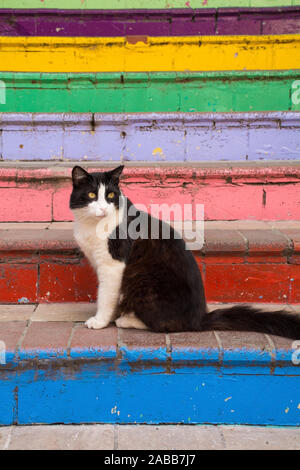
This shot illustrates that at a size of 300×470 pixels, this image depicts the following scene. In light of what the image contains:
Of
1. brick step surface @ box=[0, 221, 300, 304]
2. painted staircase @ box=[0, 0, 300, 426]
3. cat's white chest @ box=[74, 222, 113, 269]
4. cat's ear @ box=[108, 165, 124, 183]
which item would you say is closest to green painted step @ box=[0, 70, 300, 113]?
painted staircase @ box=[0, 0, 300, 426]

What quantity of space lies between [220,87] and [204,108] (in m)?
0.28

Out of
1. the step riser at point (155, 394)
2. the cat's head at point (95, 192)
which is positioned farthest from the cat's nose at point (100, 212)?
the step riser at point (155, 394)

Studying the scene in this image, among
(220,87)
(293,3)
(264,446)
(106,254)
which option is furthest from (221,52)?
(264,446)

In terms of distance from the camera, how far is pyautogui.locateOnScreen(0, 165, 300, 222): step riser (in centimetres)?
313

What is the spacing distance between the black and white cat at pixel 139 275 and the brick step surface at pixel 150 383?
0.47 feet

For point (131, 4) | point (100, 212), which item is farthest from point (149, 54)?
point (100, 212)

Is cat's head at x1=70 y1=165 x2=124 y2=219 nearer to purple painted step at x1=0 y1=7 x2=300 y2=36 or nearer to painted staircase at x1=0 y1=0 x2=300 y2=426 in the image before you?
painted staircase at x1=0 y1=0 x2=300 y2=426

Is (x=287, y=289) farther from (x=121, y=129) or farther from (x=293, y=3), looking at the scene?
(x=293, y=3)

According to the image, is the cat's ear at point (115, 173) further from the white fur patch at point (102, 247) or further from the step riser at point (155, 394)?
the step riser at point (155, 394)

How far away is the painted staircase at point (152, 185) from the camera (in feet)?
5.99

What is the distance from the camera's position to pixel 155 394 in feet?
6.01

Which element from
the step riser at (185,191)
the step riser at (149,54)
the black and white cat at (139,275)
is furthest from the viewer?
the step riser at (149,54)

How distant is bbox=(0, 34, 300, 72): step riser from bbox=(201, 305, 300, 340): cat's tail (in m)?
3.95

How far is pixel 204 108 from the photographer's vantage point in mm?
4836
